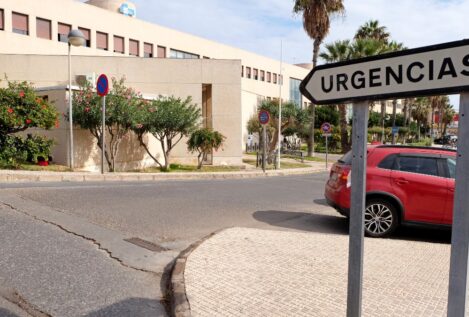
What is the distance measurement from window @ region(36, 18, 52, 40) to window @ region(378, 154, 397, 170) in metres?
28.3

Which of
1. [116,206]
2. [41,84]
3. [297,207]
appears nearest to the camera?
[116,206]

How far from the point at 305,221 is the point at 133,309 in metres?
4.96

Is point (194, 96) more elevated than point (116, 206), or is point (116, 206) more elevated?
point (194, 96)

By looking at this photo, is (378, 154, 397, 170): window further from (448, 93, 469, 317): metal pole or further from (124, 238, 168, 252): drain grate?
(448, 93, 469, 317): metal pole

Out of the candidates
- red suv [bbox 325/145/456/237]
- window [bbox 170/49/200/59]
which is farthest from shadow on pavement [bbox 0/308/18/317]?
window [bbox 170/49/200/59]

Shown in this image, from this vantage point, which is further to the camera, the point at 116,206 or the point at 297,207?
the point at 297,207

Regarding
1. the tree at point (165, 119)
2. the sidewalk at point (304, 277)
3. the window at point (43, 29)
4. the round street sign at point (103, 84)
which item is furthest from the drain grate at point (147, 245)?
the window at point (43, 29)

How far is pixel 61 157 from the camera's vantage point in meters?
15.8

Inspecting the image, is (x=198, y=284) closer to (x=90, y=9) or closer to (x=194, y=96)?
(x=194, y=96)

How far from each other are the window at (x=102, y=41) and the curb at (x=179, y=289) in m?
30.9

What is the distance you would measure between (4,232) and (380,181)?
19.6 feet

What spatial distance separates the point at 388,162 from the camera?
282 inches

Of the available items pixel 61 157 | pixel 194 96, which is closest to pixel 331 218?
pixel 61 157

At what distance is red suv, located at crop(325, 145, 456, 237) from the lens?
675cm
